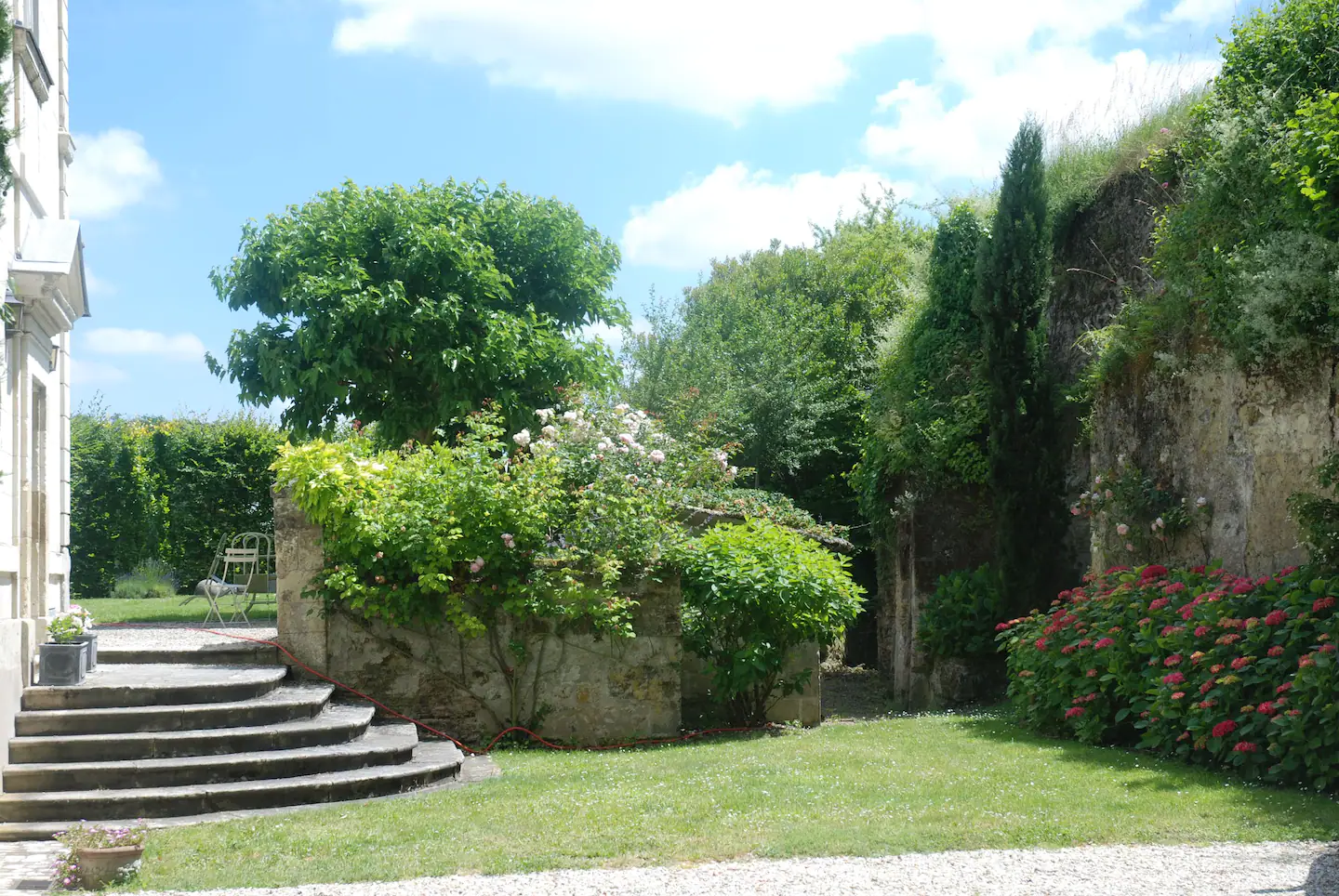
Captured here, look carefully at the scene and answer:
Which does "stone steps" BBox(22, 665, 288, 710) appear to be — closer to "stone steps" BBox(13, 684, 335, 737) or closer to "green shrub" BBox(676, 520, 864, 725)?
"stone steps" BBox(13, 684, 335, 737)

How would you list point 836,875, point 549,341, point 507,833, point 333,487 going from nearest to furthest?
point 836,875 < point 507,833 < point 333,487 < point 549,341

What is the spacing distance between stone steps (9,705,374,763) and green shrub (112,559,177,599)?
45.6 feet

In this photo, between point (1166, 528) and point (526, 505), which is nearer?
point (526, 505)

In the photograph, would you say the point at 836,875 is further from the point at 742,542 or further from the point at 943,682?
the point at 943,682

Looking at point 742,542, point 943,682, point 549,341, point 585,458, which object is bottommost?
point 943,682

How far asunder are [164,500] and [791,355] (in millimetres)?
11797

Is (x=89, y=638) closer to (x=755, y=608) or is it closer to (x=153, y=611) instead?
(x=755, y=608)

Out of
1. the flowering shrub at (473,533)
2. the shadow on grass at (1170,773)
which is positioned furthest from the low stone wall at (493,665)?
the shadow on grass at (1170,773)

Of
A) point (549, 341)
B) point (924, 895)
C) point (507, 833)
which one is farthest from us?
point (549, 341)

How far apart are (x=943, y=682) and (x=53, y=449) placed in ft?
30.9

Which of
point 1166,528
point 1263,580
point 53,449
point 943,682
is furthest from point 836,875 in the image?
point 943,682

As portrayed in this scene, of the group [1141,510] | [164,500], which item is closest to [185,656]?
[1141,510]

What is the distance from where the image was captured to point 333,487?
9141 mm

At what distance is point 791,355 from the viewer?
72.3 feet
